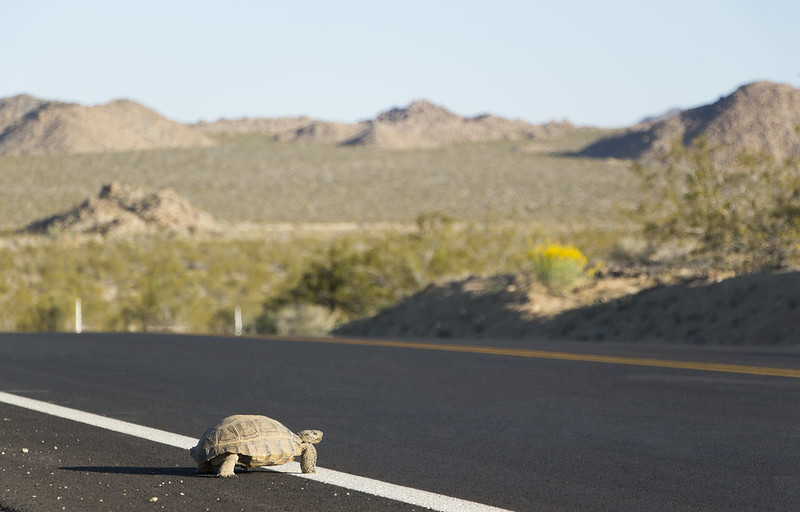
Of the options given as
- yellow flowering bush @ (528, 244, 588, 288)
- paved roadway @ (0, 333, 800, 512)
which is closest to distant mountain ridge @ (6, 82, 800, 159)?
yellow flowering bush @ (528, 244, 588, 288)

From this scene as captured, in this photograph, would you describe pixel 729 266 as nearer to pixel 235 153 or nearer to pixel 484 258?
pixel 484 258

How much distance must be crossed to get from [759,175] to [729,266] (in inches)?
91.6

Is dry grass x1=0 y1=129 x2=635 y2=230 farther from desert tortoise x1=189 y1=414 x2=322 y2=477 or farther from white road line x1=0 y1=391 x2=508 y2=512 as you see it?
desert tortoise x1=189 y1=414 x2=322 y2=477

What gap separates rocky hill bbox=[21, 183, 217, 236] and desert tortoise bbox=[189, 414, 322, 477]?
62.7 m

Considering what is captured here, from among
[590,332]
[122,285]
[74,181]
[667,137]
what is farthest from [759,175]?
[74,181]

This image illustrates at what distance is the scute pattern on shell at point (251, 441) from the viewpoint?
20.0 ft

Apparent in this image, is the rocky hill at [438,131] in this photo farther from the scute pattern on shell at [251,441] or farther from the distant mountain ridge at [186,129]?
the scute pattern on shell at [251,441]

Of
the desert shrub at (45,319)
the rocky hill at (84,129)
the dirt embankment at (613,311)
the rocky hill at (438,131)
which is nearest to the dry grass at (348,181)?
the rocky hill at (438,131)

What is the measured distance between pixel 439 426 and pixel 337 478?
7.51ft

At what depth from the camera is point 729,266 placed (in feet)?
80.9

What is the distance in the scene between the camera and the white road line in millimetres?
5566

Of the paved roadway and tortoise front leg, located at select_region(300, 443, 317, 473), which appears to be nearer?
the paved roadway

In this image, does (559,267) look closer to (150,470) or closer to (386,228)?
(150,470)

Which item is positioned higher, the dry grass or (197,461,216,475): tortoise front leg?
the dry grass
